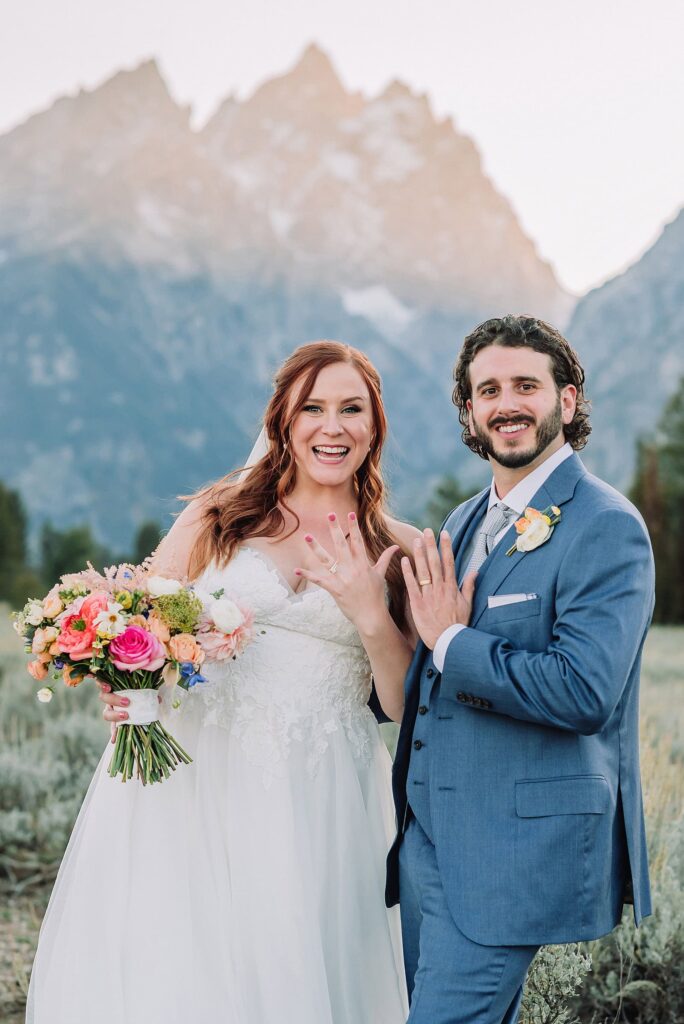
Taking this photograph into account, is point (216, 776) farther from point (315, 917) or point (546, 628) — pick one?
point (546, 628)

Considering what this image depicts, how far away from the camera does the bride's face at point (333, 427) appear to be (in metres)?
3.92

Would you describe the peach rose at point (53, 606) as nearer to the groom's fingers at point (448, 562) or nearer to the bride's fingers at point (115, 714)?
the bride's fingers at point (115, 714)

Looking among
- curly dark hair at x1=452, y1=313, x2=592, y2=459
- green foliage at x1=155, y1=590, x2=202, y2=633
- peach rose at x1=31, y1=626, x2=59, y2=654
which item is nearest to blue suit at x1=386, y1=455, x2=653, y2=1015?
curly dark hair at x1=452, y1=313, x2=592, y2=459

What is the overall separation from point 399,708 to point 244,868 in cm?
74

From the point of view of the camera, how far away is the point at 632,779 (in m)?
2.93

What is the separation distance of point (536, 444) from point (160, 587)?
1.21m

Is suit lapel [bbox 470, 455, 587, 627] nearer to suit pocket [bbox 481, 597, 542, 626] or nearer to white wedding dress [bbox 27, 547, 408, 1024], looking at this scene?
suit pocket [bbox 481, 597, 542, 626]

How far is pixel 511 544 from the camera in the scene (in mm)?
2986

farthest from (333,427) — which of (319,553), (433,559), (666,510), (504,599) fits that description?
(666,510)

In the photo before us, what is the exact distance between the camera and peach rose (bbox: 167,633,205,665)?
313cm

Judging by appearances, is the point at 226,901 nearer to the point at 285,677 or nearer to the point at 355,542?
the point at 285,677

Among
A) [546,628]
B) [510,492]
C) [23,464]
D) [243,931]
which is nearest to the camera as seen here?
[546,628]

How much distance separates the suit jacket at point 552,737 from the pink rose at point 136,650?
0.85 meters

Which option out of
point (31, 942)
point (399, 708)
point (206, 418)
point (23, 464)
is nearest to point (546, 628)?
point (399, 708)
